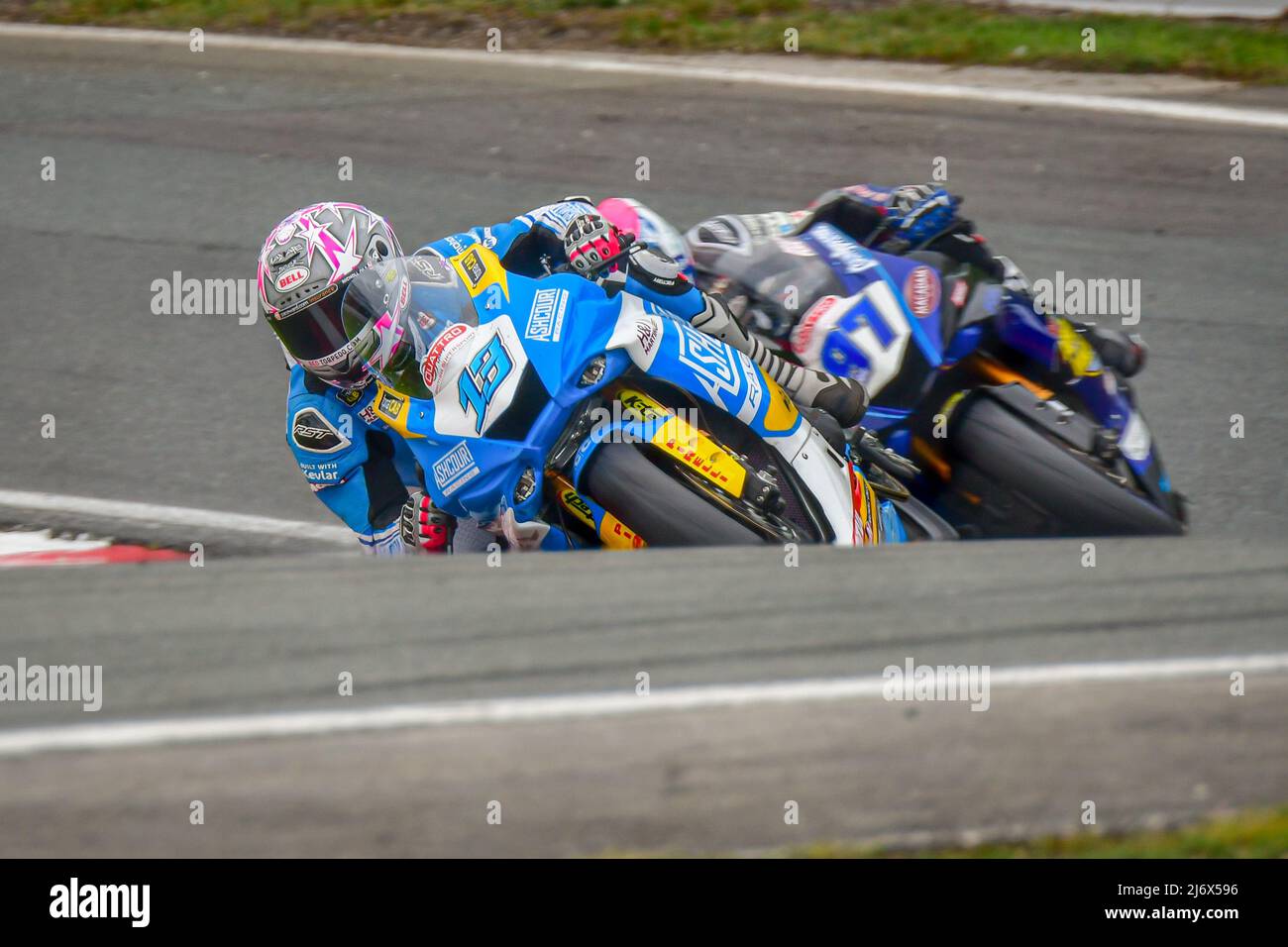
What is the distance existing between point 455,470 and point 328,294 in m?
0.58

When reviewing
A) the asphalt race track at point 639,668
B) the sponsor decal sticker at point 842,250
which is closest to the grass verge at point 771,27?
the asphalt race track at point 639,668

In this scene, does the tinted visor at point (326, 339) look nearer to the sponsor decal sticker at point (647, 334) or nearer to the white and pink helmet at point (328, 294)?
the white and pink helmet at point (328, 294)

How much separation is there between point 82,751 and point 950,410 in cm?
260

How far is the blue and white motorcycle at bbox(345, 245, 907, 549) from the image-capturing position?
13.0ft

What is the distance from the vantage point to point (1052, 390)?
15.2 feet

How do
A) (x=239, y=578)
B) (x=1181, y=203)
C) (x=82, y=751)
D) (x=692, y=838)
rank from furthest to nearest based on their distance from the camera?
1. (x=1181, y=203)
2. (x=239, y=578)
3. (x=82, y=751)
4. (x=692, y=838)

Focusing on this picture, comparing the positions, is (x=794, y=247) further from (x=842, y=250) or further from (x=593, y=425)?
(x=593, y=425)

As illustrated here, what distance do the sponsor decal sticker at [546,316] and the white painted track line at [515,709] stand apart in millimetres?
1163

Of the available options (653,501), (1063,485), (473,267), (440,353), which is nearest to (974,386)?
(1063,485)

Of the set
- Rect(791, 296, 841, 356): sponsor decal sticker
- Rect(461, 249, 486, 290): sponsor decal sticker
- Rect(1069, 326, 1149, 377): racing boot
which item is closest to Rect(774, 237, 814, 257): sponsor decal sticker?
Rect(791, 296, 841, 356): sponsor decal sticker

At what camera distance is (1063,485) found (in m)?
4.36
